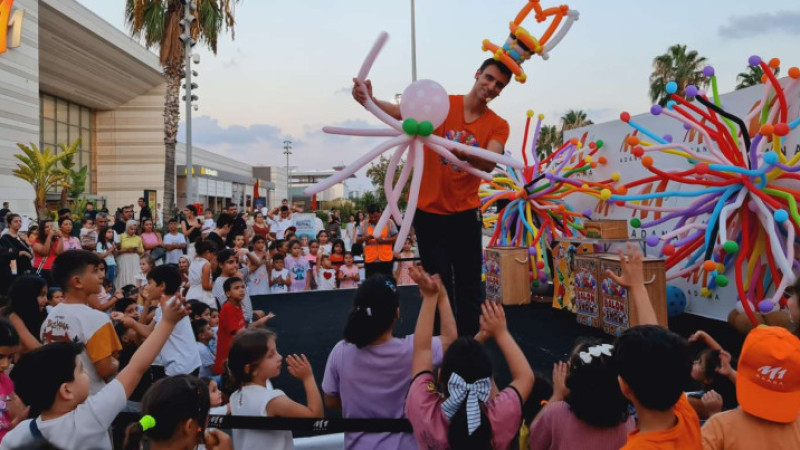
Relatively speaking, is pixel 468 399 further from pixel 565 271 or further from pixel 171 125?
pixel 171 125

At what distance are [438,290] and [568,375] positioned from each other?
1.79ft

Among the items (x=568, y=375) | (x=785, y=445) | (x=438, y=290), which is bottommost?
(x=785, y=445)

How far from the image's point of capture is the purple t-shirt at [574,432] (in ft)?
5.53

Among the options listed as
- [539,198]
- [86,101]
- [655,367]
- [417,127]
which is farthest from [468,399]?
[86,101]

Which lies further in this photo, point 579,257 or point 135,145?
point 135,145

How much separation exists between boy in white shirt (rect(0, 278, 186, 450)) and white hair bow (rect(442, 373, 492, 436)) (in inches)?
42.9

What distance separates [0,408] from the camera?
2307mm

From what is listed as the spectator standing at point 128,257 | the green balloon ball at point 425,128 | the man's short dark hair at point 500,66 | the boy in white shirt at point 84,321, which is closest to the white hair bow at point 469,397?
the green balloon ball at point 425,128

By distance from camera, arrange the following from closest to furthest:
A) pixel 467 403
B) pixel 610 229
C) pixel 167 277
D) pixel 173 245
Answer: pixel 467 403
pixel 167 277
pixel 610 229
pixel 173 245

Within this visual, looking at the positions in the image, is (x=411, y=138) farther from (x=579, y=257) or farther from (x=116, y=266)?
(x=116, y=266)

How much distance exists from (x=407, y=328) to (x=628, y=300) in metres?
1.95

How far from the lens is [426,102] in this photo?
2.09 meters

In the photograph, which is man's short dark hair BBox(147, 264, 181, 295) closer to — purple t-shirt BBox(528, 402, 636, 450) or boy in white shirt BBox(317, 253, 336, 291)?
purple t-shirt BBox(528, 402, 636, 450)

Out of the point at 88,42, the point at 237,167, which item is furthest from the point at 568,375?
the point at 237,167
